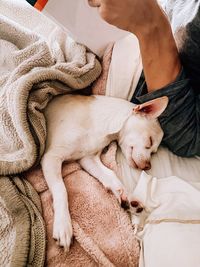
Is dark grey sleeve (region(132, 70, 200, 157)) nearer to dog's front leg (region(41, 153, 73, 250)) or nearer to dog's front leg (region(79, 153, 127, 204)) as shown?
dog's front leg (region(79, 153, 127, 204))

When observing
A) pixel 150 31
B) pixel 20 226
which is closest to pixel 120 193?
pixel 20 226

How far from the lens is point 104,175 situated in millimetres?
1022

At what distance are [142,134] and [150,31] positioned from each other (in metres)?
0.35

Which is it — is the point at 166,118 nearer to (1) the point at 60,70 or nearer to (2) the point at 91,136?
(2) the point at 91,136

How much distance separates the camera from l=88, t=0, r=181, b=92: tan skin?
0.82 metres

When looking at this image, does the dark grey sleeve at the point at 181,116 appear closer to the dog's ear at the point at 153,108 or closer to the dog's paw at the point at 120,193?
the dog's ear at the point at 153,108

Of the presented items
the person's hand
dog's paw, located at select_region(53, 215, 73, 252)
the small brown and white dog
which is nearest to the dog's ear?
the small brown and white dog

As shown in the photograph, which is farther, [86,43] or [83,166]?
[86,43]

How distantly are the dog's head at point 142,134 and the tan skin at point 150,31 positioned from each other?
0.07 meters

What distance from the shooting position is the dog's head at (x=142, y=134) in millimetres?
1055

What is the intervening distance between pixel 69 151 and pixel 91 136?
10 centimetres

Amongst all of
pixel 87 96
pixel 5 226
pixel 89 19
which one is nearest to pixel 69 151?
pixel 87 96

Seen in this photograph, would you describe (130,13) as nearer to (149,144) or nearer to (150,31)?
(150,31)

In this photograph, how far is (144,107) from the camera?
109cm
